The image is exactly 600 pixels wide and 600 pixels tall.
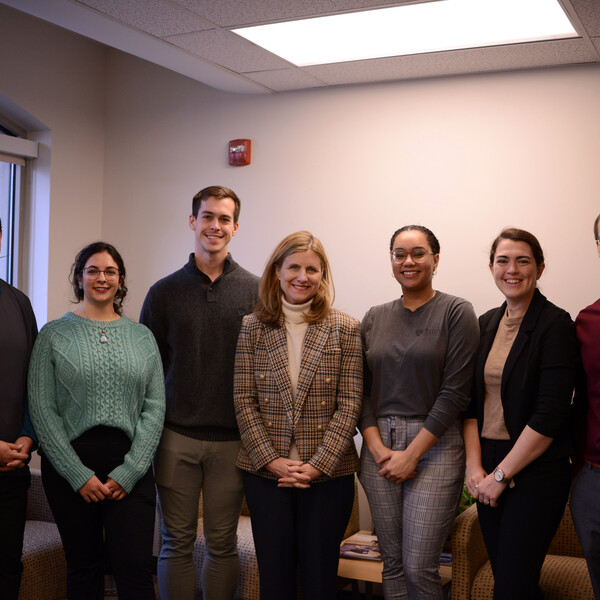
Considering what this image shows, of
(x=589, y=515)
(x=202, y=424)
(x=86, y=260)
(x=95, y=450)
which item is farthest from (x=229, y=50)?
(x=589, y=515)

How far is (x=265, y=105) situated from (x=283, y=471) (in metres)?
2.55

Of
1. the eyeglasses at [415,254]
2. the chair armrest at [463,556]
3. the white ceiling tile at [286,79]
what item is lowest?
the chair armrest at [463,556]

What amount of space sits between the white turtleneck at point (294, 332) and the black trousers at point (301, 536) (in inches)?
13.8

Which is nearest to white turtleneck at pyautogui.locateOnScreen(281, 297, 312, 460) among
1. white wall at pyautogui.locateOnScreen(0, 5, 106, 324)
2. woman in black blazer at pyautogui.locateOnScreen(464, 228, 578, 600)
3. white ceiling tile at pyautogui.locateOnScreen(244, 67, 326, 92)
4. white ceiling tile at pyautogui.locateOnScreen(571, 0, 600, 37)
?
woman in black blazer at pyautogui.locateOnScreen(464, 228, 578, 600)

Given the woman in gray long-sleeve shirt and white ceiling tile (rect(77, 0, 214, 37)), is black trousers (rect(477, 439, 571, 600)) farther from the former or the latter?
white ceiling tile (rect(77, 0, 214, 37))

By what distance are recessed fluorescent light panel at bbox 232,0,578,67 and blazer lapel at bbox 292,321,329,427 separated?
4.65 ft

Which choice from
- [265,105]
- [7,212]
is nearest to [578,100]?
[265,105]

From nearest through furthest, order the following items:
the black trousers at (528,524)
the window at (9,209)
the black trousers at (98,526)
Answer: the black trousers at (528,524)
the black trousers at (98,526)
the window at (9,209)

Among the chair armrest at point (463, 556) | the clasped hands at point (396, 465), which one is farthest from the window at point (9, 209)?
the chair armrest at point (463, 556)

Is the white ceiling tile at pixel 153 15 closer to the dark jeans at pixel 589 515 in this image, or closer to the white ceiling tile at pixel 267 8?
the white ceiling tile at pixel 267 8

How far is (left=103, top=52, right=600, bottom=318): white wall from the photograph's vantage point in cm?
375

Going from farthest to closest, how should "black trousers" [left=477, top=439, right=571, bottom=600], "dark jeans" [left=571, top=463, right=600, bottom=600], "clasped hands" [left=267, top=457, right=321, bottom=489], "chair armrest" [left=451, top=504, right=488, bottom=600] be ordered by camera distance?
"chair armrest" [left=451, top=504, right=488, bottom=600], "clasped hands" [left=267, top=457, right=321, bottom=489], "black trousers" [left=477, top=439, right=571, bottom=600], "dark jeans" [left=571, top=463, right=600, bottom=600]

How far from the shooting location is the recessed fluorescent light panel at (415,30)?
10.4ft

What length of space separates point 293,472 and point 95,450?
72cm
